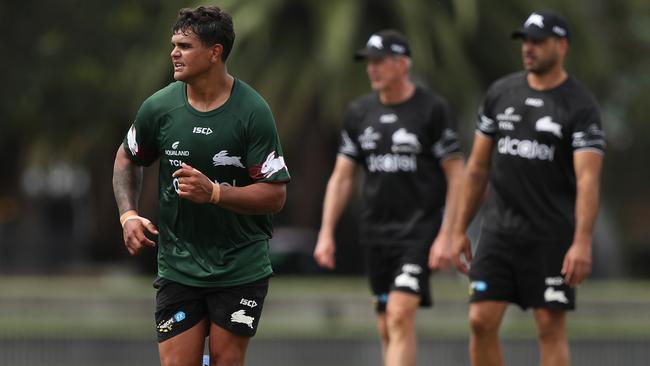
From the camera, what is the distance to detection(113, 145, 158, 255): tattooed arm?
26.6 feet

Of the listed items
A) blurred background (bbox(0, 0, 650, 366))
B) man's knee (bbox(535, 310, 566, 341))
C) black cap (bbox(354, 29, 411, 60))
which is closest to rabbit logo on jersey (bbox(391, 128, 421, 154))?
black cap (bbox(354, 29, 411, 60))

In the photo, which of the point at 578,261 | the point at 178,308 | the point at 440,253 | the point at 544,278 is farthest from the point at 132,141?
the point at 440,253

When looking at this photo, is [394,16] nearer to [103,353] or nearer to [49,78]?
[49,78]

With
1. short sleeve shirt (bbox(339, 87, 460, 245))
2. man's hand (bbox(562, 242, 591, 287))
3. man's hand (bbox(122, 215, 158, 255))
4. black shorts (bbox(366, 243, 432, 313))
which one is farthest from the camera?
short sleeve shirt (bbox(339, 87, 460, 245))

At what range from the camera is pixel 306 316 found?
18844 mm

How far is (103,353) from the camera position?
17359 mm

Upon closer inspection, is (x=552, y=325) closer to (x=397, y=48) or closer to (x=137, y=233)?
(x=397, y=48)

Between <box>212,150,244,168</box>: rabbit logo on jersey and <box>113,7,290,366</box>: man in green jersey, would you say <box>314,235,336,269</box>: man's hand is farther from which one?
<box>212,150,244,168</box>: rabbit logo on jersey

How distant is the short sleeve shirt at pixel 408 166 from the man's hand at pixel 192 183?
427 cm

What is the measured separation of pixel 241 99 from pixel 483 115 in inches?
105

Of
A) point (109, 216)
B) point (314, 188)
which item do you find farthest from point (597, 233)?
point (109, 216)

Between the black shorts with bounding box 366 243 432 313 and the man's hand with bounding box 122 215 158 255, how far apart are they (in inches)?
155

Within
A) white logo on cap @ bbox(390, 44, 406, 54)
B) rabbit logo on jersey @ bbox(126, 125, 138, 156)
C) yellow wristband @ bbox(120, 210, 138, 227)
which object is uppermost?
white logo on cap @ bbox(390, 44, 406, 54)

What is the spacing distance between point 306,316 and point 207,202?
11.0 m
